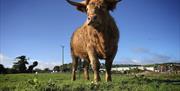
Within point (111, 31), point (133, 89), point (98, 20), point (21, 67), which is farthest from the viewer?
point (21, 67)

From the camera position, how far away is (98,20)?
1003 centimetres

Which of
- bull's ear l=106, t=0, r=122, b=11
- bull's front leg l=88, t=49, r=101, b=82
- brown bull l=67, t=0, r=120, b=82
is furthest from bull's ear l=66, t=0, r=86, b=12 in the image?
bull's front leg l=88, t=49, r=101, b=82

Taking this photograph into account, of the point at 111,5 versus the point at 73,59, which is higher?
the point at 111,5

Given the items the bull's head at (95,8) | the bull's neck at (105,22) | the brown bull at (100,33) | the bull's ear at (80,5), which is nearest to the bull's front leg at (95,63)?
the brown bull at (100,33)

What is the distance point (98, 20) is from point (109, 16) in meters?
1.08

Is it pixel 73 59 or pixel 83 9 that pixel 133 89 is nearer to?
pixel 83 9

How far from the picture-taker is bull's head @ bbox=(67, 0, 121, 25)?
9812 millimetres

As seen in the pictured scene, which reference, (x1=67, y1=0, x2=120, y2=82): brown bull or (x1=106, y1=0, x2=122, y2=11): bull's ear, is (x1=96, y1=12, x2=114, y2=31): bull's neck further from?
(x1=106, y1=0, x2=122, y2=11): bull's ear

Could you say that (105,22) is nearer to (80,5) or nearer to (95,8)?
(95,8)


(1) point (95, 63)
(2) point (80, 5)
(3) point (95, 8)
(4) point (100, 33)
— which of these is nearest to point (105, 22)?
(4) point (100, 33)

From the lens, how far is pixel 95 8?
1004 centimetres

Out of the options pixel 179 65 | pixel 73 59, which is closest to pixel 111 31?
pixel 73 59

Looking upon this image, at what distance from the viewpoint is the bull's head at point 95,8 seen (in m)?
9.81

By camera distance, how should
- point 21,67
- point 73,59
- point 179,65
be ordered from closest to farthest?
1. point 73,59
2. point 179,65
3. point 21,67
